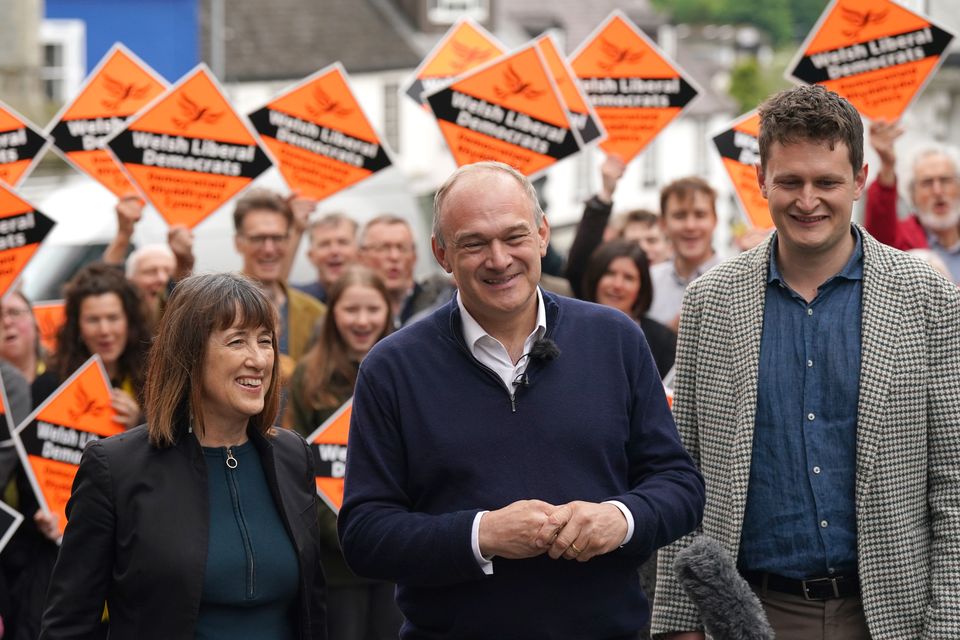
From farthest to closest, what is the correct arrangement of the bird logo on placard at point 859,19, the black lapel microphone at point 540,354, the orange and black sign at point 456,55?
the orange and black sign at point 456,55 → the bird logo on placard at point 859,19 → the black lapel microphone at point 540,354

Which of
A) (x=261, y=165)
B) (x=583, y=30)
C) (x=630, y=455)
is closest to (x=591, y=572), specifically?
(x=630, y=455)

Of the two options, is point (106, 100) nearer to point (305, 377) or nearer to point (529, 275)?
point (305, 377)

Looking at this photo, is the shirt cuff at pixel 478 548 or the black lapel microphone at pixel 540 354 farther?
the black lapel microphone at pixel 540 354

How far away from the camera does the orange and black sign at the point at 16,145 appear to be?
750cm

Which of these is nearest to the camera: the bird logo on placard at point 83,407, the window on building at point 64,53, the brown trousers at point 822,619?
the brown trousers at point 822,619

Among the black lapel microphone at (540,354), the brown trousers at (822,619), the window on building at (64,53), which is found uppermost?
the window on building at (64,53)

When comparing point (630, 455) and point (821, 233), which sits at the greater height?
point (821, 233)

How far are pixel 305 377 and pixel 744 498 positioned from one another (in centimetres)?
320

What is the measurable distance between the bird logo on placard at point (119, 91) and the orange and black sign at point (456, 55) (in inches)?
62.4

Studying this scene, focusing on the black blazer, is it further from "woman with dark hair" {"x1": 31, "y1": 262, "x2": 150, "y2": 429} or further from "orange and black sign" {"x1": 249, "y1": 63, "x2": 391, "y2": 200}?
"orange and black sign" {"x1": 249, "y1": 63, "x2": 391, "y2": 200}

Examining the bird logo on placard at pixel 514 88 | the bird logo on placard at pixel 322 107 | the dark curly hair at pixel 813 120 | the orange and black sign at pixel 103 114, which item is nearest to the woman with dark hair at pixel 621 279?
the bird logo on placard at pixel 514 88

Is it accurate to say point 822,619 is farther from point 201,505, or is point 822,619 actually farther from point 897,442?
point 201,505

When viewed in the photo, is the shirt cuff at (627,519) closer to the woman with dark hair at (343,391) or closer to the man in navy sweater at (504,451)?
the man in navy sweater at (504,451)

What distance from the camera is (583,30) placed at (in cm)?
4425
